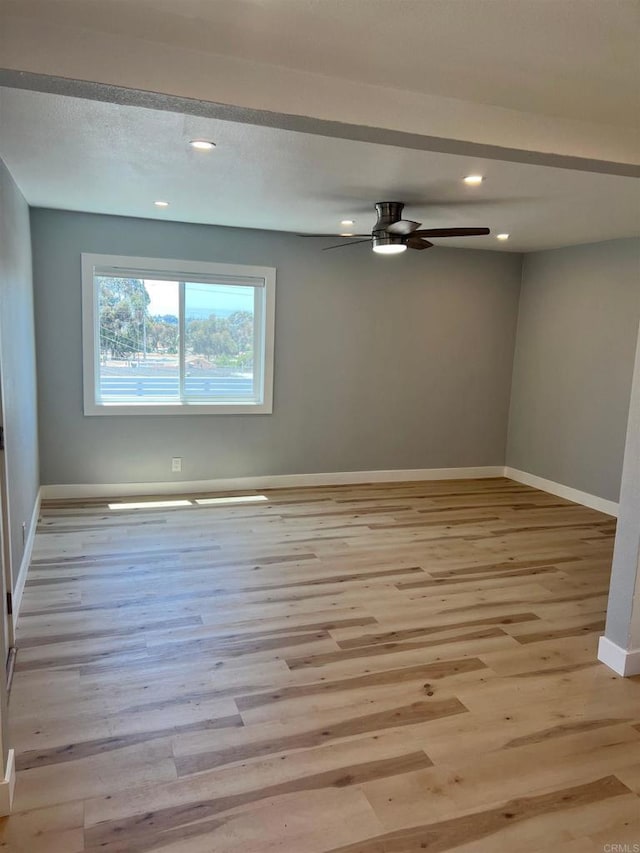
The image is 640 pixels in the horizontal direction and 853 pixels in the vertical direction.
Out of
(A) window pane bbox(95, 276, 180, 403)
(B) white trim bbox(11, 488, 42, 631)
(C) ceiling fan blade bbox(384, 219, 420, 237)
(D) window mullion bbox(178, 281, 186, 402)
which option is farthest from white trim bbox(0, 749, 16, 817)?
(D) window mullion bbox(178, 281, 186, 402)

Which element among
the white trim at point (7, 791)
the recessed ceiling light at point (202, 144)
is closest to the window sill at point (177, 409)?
the recessed ceiling light at point (202, 144)

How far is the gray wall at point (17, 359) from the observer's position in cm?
315

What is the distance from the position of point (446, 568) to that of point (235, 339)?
302 centimetres

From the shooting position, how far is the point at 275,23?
Result: 1.72 m

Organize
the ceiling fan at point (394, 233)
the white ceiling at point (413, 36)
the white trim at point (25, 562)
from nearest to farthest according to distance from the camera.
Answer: the white ceiling at point (413, 36)
the white trim at point (25, 562)
the ceiling fan at point (394, 233)

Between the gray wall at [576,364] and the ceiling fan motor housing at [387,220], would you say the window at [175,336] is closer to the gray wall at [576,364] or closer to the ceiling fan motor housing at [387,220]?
the ceiling fan motor housing at [387,220]

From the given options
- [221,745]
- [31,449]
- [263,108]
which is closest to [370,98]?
[263,108]

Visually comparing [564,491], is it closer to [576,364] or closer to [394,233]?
[576,364]

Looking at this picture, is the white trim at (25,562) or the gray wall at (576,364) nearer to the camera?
the white trim at (25,562)

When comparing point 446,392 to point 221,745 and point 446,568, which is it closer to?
point 446,568

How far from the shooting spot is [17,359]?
145 inches

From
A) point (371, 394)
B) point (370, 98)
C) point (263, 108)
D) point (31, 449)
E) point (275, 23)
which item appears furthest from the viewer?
point (371, 394)

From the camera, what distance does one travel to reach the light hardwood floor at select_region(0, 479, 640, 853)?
1.85 meters

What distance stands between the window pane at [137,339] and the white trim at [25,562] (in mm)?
1256
